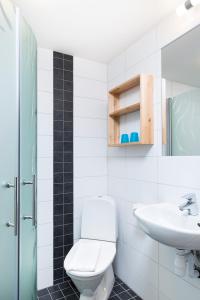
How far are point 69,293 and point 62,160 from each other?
3.98ft

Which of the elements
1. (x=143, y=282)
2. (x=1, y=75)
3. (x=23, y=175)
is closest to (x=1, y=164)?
(x=23, y=175)

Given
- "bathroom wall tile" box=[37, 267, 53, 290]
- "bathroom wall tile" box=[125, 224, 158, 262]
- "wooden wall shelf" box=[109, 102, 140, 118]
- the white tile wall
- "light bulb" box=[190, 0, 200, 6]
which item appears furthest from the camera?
"bathroom wall tile" box=[37, 267, 53, 290]

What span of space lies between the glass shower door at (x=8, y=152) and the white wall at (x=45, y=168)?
90cm

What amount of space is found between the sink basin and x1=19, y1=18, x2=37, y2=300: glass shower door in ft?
2.19

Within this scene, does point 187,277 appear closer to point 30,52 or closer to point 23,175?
point 23,175

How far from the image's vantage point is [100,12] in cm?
153

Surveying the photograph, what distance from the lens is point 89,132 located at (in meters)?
2.23

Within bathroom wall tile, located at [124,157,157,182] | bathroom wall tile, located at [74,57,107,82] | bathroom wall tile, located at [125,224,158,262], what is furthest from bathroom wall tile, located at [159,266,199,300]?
bathroom wall tile, located at [74,57,107,82]

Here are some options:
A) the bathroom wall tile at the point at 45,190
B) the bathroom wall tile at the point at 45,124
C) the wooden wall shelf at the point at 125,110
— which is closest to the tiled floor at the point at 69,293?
the bathroom wall tile at the point at 45,190

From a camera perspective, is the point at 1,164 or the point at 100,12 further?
the point at 100,12

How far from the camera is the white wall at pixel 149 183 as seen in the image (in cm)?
145

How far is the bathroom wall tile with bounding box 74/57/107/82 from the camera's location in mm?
2186

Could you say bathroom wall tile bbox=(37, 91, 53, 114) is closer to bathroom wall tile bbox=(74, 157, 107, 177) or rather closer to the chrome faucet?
bathroom wall tile bbox=(74, 157, 107, 177)

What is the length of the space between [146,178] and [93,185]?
2.23 feet
